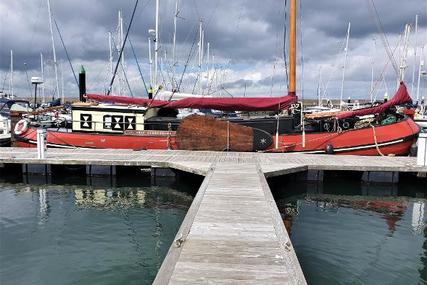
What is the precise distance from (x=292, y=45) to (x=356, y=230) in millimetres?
8485

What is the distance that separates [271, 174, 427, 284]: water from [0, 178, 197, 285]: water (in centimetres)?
270

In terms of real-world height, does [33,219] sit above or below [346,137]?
below

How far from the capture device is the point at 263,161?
42.1ft

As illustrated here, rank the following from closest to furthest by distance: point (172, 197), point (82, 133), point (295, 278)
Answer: point (295, 278) < point (172, 197) < point (82, 133)

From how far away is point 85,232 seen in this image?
8359mm

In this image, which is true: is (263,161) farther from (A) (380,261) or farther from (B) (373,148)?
(A) (380,261)

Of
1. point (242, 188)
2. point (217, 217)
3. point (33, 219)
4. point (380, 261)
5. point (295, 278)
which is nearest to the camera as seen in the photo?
point (295, 278)

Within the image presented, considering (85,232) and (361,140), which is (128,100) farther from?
(361,140)

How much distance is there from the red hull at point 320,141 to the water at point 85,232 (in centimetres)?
322

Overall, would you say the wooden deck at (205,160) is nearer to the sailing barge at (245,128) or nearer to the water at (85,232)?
the sailing barge at (245,128)

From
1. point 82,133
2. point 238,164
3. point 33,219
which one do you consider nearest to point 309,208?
point 238,164

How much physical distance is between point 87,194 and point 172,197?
245cm

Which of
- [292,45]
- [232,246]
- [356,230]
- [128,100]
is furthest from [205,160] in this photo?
[232,246]

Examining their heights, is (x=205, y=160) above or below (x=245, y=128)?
below
